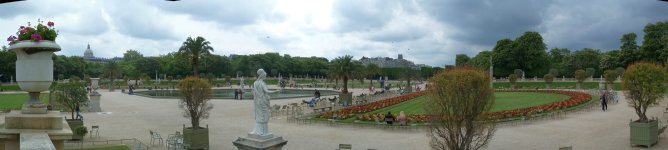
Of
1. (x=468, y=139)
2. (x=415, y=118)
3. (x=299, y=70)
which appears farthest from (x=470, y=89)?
(x=299, y=70)

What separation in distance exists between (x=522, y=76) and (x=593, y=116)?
178 ft

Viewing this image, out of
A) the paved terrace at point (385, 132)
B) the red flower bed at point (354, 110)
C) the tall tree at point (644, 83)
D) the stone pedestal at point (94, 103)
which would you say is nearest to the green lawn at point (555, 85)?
the red flower bed at point (354, 110)

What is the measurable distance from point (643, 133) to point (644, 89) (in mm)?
1927

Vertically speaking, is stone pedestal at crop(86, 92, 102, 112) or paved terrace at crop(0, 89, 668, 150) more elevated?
stone pedestal at crop(86, 92, 102, 112)

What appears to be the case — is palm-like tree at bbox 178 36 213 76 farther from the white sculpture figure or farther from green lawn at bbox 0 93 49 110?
the white sculpture figure

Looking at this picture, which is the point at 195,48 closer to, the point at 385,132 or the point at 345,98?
the point at 345,98

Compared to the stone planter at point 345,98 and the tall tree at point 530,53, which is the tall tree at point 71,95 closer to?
the stone planter at point 345,98

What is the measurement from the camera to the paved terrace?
18.9 m

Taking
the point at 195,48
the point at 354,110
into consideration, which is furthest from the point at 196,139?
the point at 195,48

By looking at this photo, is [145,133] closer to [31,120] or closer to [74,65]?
[31,120]

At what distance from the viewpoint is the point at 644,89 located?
18.9 meters

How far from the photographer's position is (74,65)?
100 meters

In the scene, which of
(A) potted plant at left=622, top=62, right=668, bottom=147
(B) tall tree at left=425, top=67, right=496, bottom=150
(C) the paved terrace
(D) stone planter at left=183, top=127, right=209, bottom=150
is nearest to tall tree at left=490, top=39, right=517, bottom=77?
(C) the paved terrace

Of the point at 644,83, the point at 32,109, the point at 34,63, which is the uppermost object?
the point at 34,63
